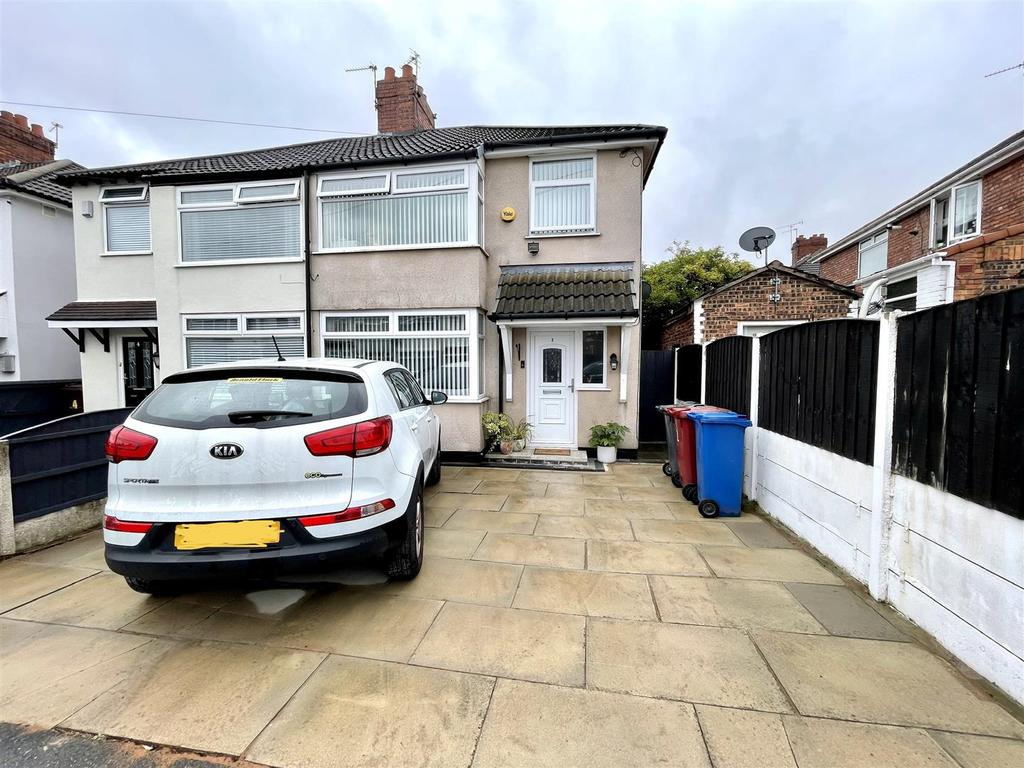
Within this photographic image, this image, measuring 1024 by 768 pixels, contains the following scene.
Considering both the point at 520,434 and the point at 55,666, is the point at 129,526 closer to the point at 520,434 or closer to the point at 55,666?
the point at 55,666

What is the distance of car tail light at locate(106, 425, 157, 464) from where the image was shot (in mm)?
2551

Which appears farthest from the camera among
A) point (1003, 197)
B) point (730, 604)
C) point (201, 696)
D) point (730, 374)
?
point (1003, 197)

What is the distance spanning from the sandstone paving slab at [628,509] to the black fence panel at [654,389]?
4.49 metres

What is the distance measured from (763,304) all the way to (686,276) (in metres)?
6.35

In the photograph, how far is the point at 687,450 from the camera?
5297 mm

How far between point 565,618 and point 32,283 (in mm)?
13737

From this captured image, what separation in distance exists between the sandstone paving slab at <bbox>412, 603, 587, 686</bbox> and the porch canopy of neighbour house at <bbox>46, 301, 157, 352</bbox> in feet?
29.3

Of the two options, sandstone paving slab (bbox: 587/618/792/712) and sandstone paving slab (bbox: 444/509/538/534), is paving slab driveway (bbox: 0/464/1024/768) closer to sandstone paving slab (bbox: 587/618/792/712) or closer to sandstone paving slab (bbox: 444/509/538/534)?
sandstone paving slab (bbox: 587/618/792/712)

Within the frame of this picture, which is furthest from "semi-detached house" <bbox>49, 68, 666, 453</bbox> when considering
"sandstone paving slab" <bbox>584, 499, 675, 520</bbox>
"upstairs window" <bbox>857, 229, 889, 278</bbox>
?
"upstairs window" <bbox>857, 229, 889, 278</bbox>

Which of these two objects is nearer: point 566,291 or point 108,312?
point 566,291

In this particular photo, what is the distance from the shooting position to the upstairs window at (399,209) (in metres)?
7.62

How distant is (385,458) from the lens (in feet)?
9.28

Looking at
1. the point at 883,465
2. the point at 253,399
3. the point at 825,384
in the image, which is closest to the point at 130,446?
the point at 253,399

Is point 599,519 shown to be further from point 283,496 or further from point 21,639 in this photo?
point 21,639
